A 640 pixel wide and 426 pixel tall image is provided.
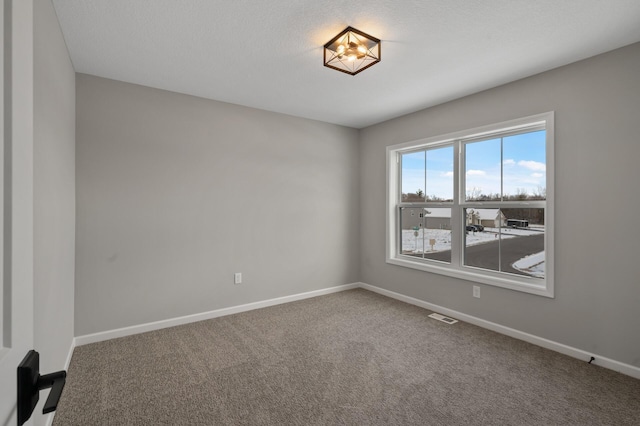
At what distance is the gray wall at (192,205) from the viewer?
3062mm

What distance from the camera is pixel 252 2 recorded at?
2033 mm

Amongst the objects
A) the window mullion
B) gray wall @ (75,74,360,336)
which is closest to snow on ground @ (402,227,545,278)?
the window mullion

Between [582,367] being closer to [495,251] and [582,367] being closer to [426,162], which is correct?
[495,251]

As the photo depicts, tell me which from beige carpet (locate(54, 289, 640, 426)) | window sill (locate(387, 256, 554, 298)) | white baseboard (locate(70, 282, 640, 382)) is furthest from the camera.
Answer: window sill (locate(387, 256, 554, 298))

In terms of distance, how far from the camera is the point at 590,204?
8.80 feet

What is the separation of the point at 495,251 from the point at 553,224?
0.69m

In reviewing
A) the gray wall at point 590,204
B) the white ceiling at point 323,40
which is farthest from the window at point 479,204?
the white ceiling at point 323,40

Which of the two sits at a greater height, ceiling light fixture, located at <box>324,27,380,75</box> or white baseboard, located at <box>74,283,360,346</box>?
ceiling light fixture, located at <box>324,27,380,75</box>

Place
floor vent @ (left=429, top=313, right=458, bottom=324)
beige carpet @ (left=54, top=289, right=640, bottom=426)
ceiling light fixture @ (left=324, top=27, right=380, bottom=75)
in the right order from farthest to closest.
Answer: floor vent @ (left=429, top=313, right=458, bottom=324) → ceiling light fixture @ (left=324, top=27, right=380, bottom=75) → beige carpet @ (left=54, top=289, right=640, bottom=426)

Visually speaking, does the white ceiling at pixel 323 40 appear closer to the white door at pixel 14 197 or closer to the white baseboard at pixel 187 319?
the white door at pixel 14 197

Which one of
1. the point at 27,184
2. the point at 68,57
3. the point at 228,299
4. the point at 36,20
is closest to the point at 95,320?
the point at 228,299

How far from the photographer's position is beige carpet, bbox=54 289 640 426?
79.1 inches

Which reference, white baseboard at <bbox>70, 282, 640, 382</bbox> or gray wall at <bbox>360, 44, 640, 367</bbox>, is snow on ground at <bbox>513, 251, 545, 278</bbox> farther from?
white baseboard at <bbox>70, 282, 640, 382</bbox>

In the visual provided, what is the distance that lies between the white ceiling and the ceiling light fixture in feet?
0.18
